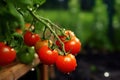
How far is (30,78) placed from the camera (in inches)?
88.0

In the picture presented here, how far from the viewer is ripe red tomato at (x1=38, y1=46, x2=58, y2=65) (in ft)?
4.60

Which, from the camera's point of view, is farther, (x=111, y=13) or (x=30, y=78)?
(x=111, y=13)

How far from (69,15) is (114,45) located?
0.66 m

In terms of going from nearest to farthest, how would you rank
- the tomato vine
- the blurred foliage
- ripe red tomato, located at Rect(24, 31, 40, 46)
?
the tomato vine, ripe red tomato, located at Rect(24, 31, 40, 46), the blurred foliage

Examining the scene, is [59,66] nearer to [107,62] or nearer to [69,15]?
[107,62]

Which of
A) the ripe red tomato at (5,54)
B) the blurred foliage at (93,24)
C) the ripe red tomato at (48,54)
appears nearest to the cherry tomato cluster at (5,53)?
the ripe red tomato at (5,54)

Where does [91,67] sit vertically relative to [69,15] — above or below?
below

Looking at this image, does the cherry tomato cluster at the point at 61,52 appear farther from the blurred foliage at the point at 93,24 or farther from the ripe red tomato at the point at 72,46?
the blurred foliage at the point at 93,24

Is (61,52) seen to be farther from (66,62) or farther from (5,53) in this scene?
(5,53)

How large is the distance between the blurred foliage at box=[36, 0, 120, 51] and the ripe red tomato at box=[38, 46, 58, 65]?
11.7 ft

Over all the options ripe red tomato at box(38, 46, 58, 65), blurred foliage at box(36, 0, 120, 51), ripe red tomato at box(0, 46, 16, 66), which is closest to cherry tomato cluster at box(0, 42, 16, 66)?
ripe red tomato at box(0, 46, 16, 66)

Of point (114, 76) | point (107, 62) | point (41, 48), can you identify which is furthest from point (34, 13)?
point (107, 62)

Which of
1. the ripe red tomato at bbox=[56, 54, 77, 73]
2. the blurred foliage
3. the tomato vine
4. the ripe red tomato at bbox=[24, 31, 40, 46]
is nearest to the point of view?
the tomato vine

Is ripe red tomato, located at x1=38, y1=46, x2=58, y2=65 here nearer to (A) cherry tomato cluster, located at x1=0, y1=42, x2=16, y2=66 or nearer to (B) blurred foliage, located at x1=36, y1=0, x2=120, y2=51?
(A) cherry tomato cluster, located at x1=0, y1=42, x2=16, y2=66
